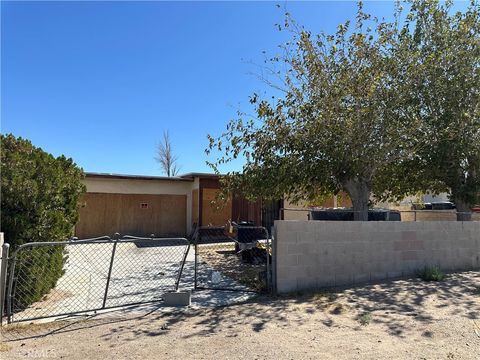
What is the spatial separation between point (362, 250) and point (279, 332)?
3.77 m

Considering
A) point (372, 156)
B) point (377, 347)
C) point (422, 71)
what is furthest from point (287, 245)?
point (422, 71)

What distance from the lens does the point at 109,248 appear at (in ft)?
50.9

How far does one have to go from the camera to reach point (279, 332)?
536 centimetres

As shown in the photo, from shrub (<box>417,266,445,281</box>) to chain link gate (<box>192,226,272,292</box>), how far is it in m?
3.26

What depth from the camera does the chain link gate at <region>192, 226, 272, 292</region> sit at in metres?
7.84

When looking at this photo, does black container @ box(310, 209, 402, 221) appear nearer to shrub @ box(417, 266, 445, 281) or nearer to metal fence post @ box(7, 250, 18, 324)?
shrub @ box(417, 266, 445, 281)

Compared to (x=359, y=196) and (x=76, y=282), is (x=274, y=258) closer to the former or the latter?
(x=359, y=196)

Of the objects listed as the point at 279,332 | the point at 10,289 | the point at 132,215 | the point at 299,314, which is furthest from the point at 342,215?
the point at 132,215

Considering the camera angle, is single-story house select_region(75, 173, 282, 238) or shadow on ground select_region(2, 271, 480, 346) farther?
single-story house select_region(75, 173, 282, 238)

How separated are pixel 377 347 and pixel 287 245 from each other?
289cm

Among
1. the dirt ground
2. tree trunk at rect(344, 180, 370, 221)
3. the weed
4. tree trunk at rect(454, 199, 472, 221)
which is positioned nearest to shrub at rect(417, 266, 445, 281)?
the dirt ground

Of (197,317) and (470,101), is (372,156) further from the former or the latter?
(197,317)

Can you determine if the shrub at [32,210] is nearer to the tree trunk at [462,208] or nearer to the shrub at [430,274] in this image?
the shrub at [430,274]

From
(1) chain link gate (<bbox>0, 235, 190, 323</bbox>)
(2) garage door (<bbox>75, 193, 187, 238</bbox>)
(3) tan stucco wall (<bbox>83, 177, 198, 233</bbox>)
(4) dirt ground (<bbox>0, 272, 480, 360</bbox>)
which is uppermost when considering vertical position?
(3) tan stucco wall (<bbox>83, 177, 198, 233</bbox>)
